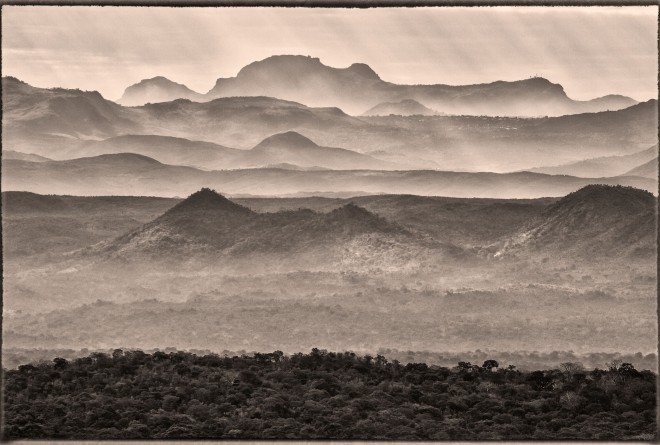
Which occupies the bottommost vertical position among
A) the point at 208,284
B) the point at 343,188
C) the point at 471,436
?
the point at 471,436

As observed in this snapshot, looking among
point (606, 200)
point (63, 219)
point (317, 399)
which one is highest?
point (606, 200)

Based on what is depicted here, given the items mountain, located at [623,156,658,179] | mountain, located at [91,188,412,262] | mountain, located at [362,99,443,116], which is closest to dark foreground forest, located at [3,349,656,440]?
mountain, located at [91,188,412,262]

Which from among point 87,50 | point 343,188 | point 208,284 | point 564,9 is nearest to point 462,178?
point 343,188

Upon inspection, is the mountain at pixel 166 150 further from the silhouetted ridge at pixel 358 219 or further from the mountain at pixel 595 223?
the mountain at pixel 595 223

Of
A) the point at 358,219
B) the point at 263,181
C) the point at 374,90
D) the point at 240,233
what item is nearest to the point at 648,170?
the point at 374,90

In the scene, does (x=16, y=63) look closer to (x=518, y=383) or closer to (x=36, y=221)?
(x=36, y=221)

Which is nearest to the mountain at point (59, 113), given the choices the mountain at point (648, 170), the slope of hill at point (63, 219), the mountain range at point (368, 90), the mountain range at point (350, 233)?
the mountain range at point (368, 90)

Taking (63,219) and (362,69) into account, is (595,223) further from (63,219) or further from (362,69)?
(63,219)
